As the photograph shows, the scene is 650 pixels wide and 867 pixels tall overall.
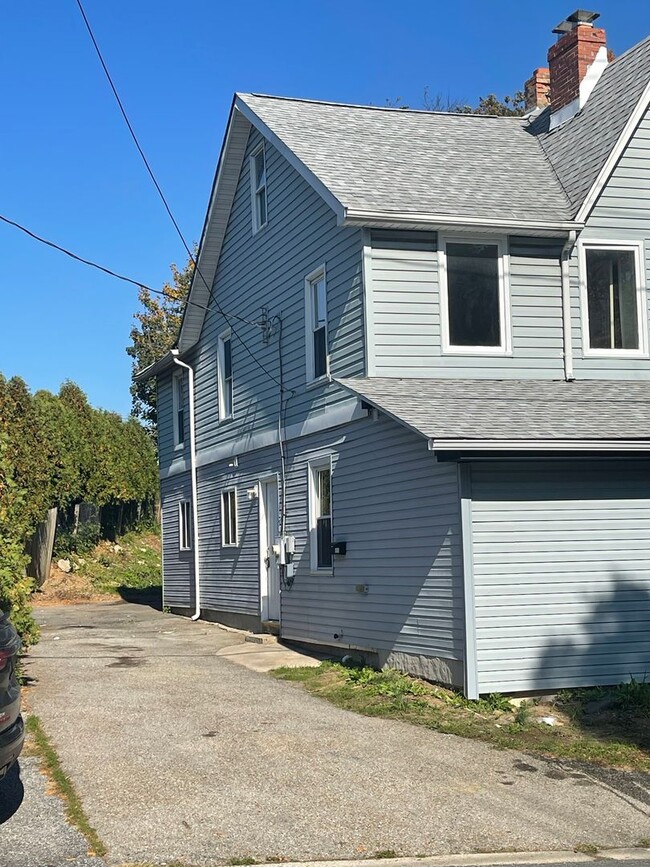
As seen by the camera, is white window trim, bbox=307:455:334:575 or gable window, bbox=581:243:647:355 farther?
white window trim, bbox=307:455:334:575

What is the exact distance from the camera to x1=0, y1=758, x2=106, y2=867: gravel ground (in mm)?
6242

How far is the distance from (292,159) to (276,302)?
269 cm

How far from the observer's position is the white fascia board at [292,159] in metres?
13.5

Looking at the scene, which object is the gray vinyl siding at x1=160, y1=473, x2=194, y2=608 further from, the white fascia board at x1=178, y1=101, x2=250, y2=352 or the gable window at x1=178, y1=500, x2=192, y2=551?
the white fascia board at x1=178, y1=101, x2=250, y2=352

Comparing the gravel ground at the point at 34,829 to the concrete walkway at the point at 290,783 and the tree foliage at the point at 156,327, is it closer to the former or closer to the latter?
the concrete walkway at the point at 290,783

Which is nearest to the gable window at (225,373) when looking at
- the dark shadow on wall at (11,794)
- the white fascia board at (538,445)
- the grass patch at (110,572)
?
the grass patch at (110,572)

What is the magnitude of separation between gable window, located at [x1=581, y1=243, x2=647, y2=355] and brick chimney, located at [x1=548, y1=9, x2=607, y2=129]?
11.5 ft

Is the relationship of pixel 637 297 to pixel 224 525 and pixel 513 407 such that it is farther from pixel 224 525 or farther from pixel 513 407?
pixel 224 525

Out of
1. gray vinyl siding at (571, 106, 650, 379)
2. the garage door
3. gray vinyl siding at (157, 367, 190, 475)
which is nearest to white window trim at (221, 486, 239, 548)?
gray vinyl siding at (157, 367, 190, 475)

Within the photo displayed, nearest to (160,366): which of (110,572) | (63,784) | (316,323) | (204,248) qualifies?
(204,248)

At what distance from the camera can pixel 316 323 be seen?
51.8 feet

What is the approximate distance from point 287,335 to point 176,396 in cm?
793

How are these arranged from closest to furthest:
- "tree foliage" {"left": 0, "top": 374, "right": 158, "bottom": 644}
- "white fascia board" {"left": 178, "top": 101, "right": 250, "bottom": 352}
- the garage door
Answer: the garage door
"white fascia board" {"left": 178, "top": 101, "right": 250, "bottom": 352}
"tree foliage" {"left": 0, "top": 374, "right": 158, "bottom": 644}

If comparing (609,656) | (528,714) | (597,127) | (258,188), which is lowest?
(528,714)
